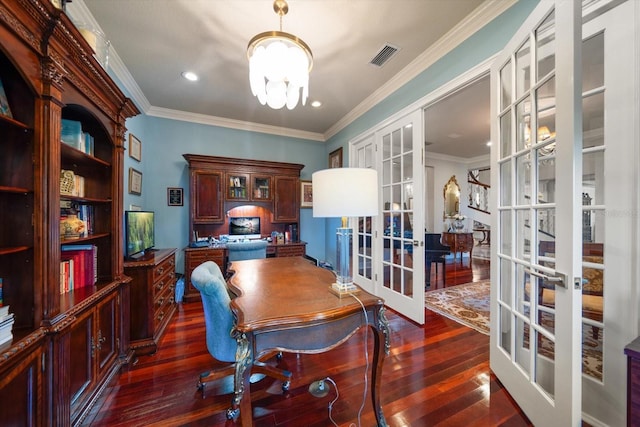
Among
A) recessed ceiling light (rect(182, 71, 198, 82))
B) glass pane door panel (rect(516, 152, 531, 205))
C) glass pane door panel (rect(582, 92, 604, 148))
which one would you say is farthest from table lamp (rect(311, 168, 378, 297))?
recessed ceiling light (rect(182, 71, 198, 82))

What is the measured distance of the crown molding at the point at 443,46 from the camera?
182 centimetres

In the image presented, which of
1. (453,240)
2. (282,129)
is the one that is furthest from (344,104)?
(453,240)

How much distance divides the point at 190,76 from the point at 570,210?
3587 mm

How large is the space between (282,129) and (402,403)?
431cm

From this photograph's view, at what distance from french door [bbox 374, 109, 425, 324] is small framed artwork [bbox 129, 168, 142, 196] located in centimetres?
329

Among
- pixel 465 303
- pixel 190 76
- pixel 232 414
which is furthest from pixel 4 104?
Result: pixel 465 303

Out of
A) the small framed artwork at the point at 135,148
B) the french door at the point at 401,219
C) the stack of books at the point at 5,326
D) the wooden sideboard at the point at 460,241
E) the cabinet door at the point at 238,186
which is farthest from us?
the wooden sideboard at the point at 460,241

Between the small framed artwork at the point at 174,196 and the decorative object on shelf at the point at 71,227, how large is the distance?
227cm

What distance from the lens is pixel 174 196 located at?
3805 millimetres

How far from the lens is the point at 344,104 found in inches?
140

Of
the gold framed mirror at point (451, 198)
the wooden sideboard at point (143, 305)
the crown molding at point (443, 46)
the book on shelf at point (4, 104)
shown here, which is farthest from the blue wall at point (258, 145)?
the gold framed mirror at point (451, 198)

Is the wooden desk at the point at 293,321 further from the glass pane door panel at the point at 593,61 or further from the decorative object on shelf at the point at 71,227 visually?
the glass pane door panel at the point at 593,61

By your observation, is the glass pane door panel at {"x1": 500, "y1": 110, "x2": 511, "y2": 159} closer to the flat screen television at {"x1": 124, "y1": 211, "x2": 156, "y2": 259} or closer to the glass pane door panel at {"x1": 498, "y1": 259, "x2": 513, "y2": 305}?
the glass pane door panel at {"x1": 498, "y1": 259, "x2": 513, "y2": 305}

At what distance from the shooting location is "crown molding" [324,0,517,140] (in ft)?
5.99
